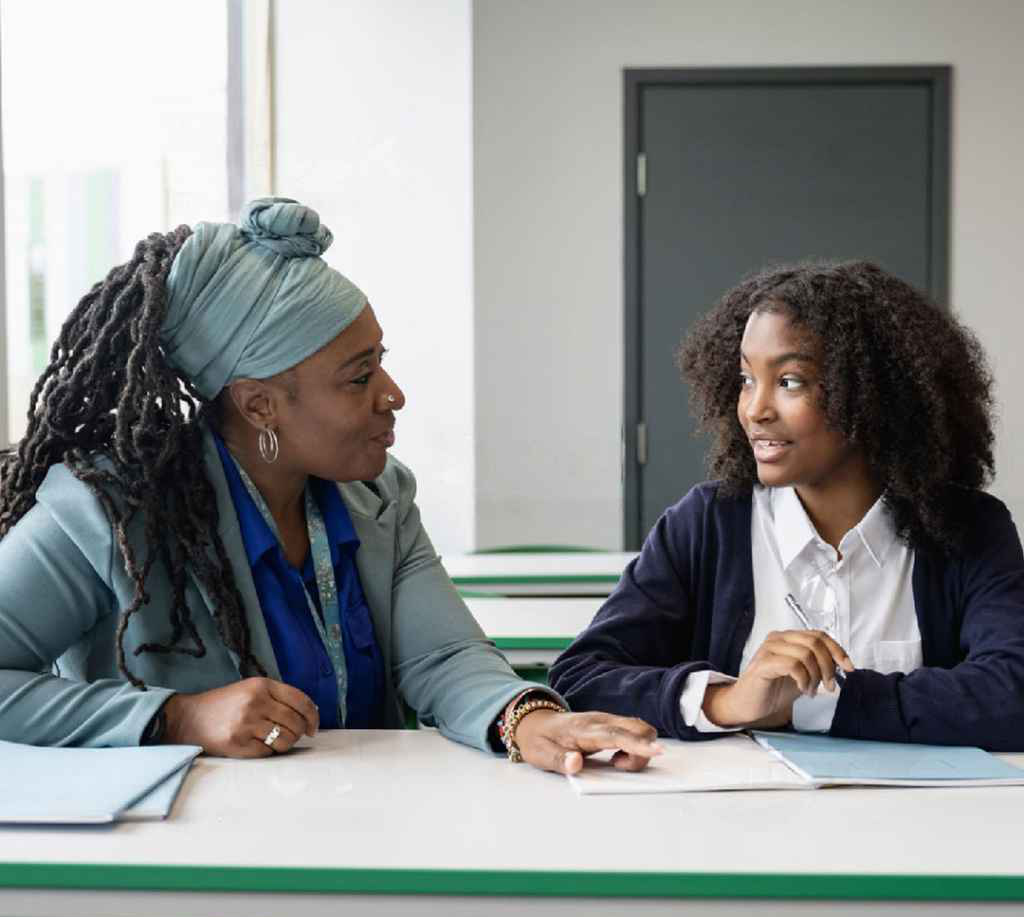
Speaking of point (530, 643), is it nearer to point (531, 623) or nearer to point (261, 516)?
point (531, 623)

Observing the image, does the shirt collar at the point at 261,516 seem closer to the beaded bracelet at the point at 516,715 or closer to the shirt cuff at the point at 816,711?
the beaded bracelet at the point at 516,715

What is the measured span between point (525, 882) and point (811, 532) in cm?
91

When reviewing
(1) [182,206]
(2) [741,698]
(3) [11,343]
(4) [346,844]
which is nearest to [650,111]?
(1) [182,206]

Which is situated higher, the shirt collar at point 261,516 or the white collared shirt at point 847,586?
the shirt collar at point 261,516

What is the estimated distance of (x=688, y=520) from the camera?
2.04 m

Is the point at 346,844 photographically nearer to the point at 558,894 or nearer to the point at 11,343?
the point at 558,894

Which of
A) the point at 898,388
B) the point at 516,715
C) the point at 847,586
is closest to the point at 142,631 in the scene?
the point at 516,715

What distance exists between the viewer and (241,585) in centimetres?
183

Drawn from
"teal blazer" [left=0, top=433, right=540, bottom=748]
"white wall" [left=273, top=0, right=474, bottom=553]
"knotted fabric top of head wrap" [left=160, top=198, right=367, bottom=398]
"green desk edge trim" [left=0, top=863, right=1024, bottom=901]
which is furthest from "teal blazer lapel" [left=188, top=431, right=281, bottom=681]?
"white wall" [left=273, top=0, right=474, bottom=553]

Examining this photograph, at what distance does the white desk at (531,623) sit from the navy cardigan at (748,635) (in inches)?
24.7

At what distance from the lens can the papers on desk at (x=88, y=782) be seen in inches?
51.6

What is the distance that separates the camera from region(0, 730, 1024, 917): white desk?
117 centimetres

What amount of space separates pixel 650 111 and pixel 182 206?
1.75m

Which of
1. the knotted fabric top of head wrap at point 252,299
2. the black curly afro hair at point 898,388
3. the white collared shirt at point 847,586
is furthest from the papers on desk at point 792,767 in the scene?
the knotted fabric top of head wrap at point 252,299
